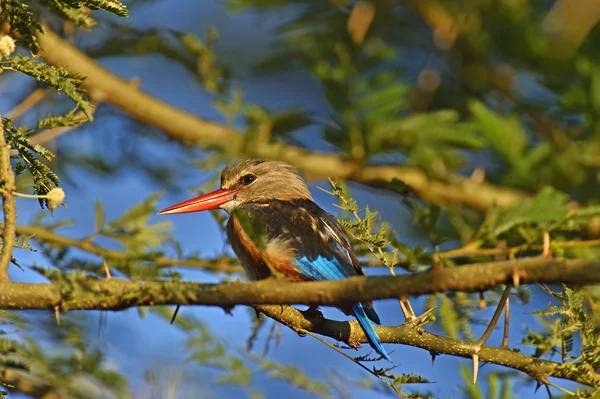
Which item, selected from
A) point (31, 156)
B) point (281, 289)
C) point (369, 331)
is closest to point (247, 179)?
point (369, 331)

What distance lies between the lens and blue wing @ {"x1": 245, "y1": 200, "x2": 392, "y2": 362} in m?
3.08

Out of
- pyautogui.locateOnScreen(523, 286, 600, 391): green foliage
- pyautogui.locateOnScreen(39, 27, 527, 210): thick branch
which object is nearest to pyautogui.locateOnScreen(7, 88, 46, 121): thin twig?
pyautogui.locateOnScreen(39, 27, 527, 210): thick branch

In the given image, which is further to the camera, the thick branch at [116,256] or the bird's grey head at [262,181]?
the bird's grey head at [262,181]

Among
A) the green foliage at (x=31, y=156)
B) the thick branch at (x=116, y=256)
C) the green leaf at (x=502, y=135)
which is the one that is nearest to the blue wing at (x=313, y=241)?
the thick branch at (x=116, y=256)

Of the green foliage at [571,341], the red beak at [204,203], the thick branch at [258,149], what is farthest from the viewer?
the thick branch at [258,149]

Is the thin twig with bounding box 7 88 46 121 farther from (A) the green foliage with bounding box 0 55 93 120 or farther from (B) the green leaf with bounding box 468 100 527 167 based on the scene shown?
(B) the green leaf with bounding box 468 100 527 167

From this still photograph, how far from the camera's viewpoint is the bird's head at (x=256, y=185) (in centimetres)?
418

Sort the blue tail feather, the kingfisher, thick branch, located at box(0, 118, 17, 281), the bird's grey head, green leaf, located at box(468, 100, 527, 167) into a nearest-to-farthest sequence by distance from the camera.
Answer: thick branch, located at box(0, 118, 17, 281) < the blue tail feather < the kingfisher < green leaf, located at box(468, 100, 527, 167) < the bird's grey head

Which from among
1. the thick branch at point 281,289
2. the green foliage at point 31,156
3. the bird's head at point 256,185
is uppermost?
the bird's head at point 256,185

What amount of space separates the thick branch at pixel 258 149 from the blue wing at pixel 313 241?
1.72ft

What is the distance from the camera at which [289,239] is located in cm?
321

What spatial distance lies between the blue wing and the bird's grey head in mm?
593

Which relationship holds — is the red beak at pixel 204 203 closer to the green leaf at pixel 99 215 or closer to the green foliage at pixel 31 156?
the green leaf at pixel 99 215

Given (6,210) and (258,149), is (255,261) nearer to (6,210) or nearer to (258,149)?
(258,149)
